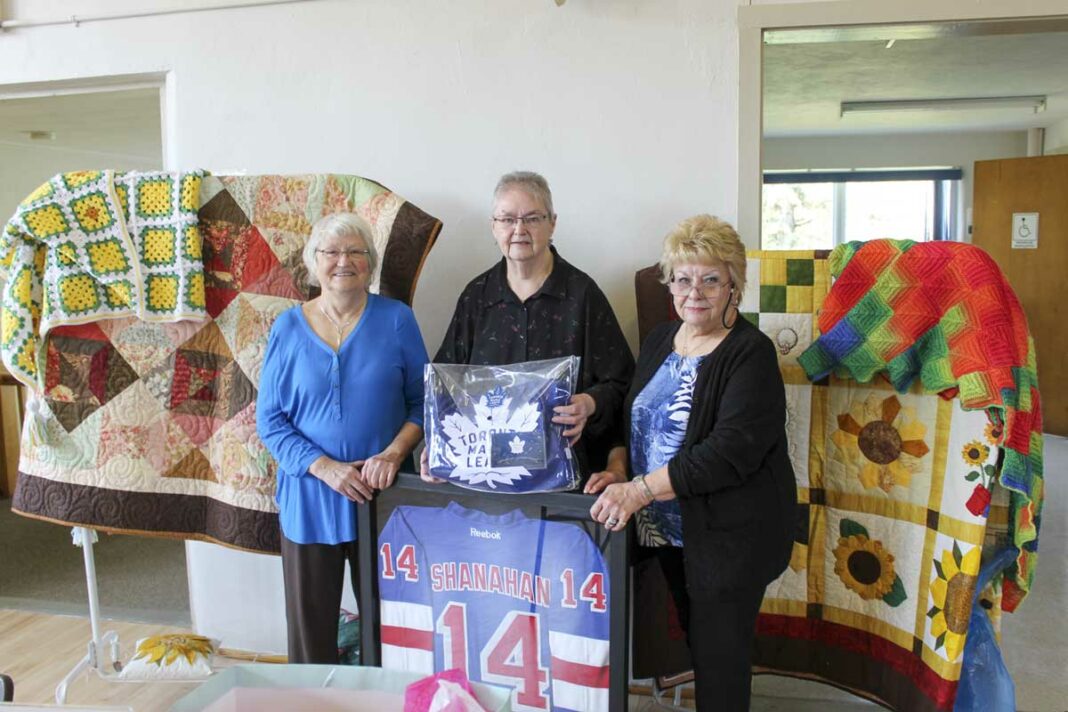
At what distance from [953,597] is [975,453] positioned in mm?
319

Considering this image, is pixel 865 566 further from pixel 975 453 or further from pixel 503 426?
pixel 503 426

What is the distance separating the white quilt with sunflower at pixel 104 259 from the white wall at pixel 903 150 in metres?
7.42

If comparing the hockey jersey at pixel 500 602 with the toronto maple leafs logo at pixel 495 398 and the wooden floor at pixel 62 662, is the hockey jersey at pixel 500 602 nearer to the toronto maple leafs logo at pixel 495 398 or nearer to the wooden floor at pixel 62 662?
the toronto maple leafs logo at pixel 495 398

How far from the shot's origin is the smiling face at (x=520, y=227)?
183 cm

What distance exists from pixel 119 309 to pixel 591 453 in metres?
1.27

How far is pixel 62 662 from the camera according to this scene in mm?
2645

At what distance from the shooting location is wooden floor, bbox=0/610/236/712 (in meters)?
2.43

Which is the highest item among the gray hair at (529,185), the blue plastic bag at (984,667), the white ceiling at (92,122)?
the white ceiling at (92,122)

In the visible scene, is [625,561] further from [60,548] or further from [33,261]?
[60,548]

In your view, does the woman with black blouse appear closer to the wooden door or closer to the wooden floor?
the wooden floor

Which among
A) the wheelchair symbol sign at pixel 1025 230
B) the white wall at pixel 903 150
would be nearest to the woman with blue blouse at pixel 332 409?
the wheelchair symbol sign at pixel 1025 230

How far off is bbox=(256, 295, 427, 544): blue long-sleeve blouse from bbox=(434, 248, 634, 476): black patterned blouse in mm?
194

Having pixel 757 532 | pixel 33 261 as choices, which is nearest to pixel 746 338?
pixel 757 532

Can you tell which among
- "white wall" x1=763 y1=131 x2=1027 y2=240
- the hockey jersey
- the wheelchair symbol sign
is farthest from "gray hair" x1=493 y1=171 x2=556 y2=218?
"white wall" x1=763 y1=131 x2=1027 y2=240
